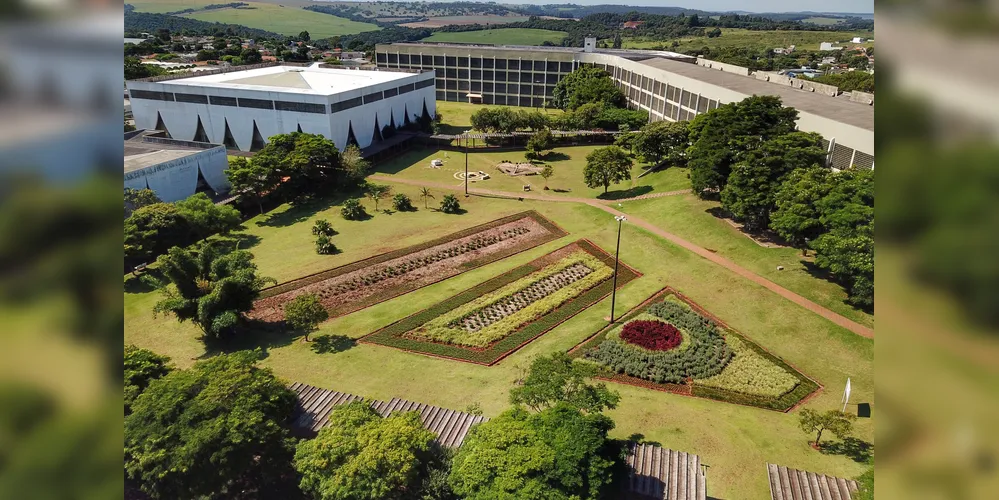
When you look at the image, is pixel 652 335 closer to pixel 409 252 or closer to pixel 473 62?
pixel 409 252

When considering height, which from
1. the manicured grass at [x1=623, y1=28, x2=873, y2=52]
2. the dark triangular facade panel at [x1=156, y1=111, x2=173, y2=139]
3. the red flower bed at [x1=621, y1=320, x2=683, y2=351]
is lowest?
the red flower bed at [x1=621, y1=320, x2=683, y2=351]

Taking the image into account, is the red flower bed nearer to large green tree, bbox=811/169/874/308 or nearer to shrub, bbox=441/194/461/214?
large green tree, bbox=811/169/874/308

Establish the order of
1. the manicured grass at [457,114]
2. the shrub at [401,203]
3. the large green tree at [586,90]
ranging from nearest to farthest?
the shrub at [401,203]
the manicured grass at [457,114]
the large green tree at [586,90]

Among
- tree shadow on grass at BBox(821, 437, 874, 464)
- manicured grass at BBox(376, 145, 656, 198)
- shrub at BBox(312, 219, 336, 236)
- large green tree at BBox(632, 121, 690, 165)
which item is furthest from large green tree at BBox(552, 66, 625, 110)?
tree shadow on grass at BBox(821, 437, 874, 464)

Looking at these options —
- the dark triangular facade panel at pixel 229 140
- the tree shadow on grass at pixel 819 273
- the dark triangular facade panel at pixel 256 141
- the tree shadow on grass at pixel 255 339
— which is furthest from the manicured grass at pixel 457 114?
the tree shadow on grass at pixel 819 273

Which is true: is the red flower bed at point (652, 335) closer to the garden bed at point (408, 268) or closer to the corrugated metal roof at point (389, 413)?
the corrugated metal roof at point (389, 413)

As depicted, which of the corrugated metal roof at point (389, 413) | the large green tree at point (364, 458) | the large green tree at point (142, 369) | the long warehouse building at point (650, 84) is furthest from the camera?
the long warehouse building at point (650, 84)

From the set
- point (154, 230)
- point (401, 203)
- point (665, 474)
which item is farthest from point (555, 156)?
point (665, 474)
